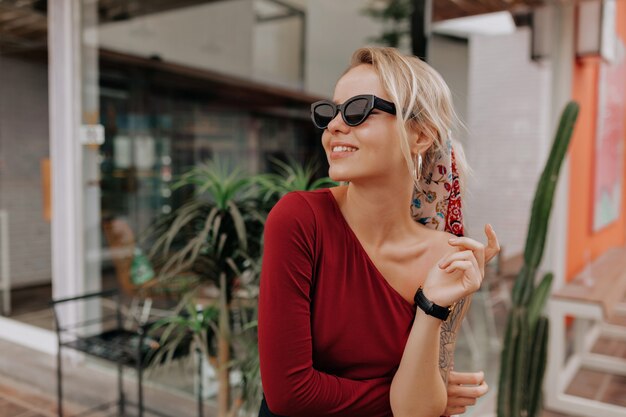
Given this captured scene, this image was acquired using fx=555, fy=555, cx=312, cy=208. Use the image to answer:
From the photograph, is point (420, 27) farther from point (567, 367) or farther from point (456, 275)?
point (567, 367)

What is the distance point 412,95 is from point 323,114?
0.52 ft

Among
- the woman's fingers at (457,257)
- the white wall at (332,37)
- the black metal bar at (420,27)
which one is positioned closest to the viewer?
the woman's fingers at (457,257)

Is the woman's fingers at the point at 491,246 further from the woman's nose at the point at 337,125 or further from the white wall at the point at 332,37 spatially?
the white wall at the point at 332,37

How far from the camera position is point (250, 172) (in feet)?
11.5

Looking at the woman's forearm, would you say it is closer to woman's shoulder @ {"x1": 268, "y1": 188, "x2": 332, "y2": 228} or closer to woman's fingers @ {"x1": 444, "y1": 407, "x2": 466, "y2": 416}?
woman's fingers @ {"x1": 444, "y1": 407, "x2": 466, "y2": 416}

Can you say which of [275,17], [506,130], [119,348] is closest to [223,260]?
[119,348]

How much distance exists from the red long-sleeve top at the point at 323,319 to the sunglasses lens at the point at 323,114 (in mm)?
130

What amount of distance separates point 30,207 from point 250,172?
174cm

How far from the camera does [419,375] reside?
906mm

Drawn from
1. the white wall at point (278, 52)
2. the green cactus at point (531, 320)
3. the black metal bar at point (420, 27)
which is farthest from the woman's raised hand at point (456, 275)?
the white wall at point (278, 52)

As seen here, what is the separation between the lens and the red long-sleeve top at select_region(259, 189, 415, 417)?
89 cm

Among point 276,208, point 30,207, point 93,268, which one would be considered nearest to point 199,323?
point 276,208

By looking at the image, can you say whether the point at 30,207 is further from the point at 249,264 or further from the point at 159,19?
the point at 249,264

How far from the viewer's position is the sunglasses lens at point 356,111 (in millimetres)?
908
